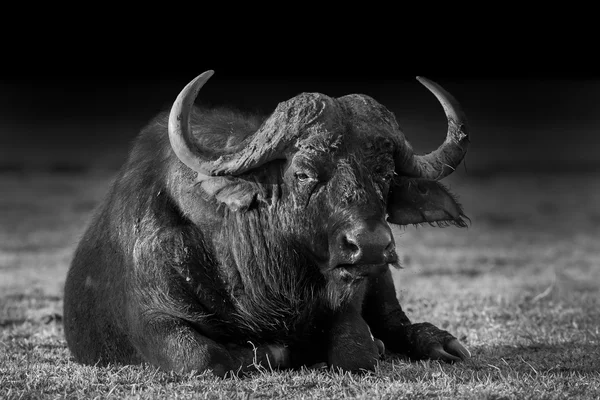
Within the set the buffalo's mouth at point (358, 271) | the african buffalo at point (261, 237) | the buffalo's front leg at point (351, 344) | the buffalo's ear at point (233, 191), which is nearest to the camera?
the buffalo's mouth at point (358, 271)

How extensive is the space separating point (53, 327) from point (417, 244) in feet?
27.1

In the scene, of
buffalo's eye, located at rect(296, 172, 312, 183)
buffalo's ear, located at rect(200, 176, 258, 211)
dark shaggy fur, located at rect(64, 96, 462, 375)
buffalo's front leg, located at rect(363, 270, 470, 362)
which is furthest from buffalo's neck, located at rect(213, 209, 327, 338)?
buffalo's front leg, located at rect(363, 270, 470, 362)

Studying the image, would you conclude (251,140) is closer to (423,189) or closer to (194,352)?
(423,189)

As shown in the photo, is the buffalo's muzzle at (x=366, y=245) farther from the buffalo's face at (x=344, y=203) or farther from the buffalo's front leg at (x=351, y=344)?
the buffalo's front leg at (x=351, y=344)

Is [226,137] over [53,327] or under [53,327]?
over

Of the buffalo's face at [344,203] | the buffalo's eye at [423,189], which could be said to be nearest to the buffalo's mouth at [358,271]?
the buffalo's face at [344,203]

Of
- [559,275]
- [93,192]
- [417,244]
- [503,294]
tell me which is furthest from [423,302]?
[93,192]

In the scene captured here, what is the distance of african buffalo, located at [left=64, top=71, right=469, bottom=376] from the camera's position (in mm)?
6133

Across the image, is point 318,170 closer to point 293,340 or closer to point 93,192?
point 293,340

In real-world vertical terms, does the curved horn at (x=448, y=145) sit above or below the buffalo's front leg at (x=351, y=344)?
above

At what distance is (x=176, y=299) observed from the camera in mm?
6500

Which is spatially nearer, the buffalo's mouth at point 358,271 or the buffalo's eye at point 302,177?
the buffalo's mouth at point 358,271

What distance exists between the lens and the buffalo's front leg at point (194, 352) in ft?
20.5

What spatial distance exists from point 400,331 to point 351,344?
984 millimetres
